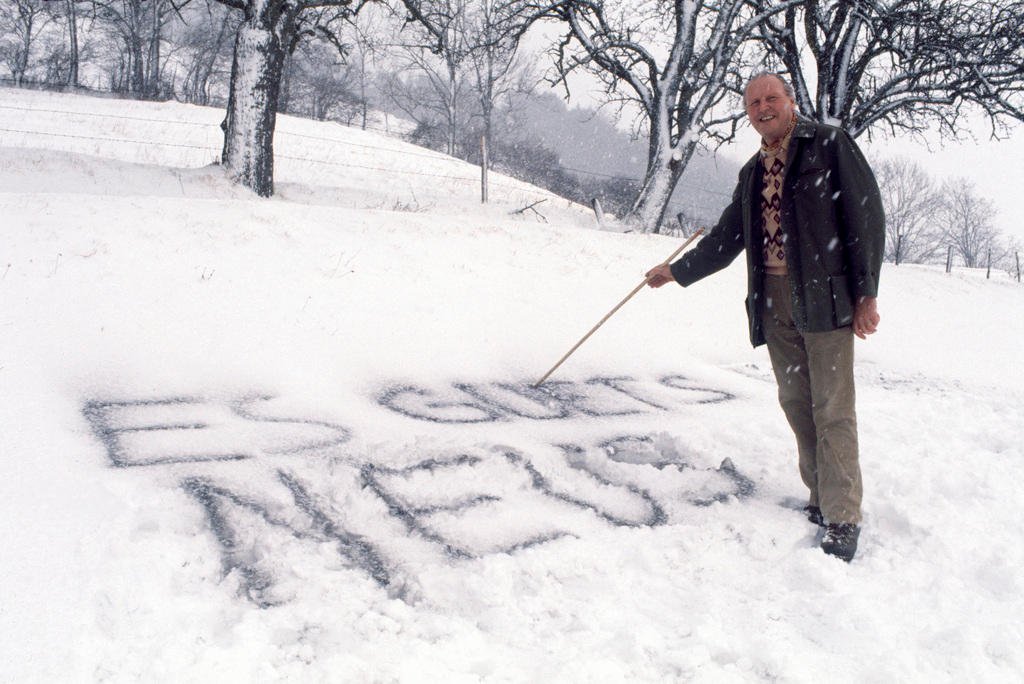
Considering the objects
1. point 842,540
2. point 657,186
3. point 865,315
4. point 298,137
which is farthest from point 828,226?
point 298,137

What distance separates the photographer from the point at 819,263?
267cm

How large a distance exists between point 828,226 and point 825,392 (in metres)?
0.65

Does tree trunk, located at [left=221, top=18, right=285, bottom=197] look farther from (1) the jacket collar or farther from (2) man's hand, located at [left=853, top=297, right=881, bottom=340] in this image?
(2) man's hand, located at [left=853, top=297, right=881, bottom=340]

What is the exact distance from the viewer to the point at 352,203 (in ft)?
39.0

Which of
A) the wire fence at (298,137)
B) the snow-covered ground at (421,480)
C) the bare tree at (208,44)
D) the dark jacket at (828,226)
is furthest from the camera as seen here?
the bare tree at (208,44)

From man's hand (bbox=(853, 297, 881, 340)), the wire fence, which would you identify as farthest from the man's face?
the wire fence

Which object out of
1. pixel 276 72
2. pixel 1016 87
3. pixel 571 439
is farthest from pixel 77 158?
pixel 1016 87

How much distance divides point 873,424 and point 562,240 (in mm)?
5618

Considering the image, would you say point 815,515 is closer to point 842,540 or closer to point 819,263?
point 842,540

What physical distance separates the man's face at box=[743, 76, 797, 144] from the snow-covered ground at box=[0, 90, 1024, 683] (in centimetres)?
164

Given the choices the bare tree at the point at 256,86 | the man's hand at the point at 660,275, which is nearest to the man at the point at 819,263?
the man's hand at the point at 660,275

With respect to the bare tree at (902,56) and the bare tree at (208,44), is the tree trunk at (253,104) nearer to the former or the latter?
the bare tree at (902,56)

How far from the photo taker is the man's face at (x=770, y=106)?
2.71 m

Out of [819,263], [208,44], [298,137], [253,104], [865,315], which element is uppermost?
[208,44]
